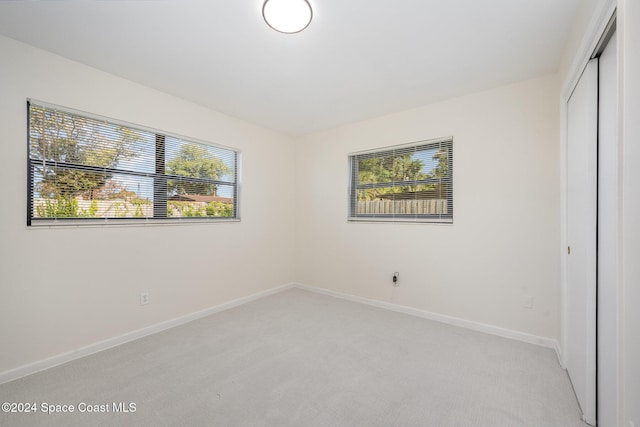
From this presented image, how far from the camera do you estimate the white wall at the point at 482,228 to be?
2471mm

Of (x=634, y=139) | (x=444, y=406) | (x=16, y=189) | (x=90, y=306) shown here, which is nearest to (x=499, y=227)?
(x=444, y=406)

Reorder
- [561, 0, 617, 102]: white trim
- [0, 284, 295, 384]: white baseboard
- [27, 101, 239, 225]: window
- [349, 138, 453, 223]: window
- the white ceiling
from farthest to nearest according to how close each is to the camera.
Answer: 1. [349, 138, 453, 223]: window
2. [27, 101, 239, 225]: window
3. [0, 284, 295, 384]: white baseboard
4. the white ceiling
5. [561, 0, 617, 102]: white trim

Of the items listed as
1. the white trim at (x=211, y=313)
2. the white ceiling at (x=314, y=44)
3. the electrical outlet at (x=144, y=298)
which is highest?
the white ceiling at (x=314, y=44)

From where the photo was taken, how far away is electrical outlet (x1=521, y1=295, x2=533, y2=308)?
2529 mm

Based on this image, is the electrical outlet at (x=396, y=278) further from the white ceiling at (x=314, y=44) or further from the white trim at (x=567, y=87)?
the white ceiling at (x=314, y=44)

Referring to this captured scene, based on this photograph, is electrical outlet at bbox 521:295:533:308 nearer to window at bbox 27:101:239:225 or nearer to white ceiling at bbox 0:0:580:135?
white ceiling at bbox 0:0:580:135

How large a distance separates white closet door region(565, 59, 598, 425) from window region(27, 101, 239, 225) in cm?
345

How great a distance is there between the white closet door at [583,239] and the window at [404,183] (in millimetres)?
1152

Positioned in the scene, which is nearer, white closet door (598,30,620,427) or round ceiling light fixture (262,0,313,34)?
white closet door (598,30,620,427)

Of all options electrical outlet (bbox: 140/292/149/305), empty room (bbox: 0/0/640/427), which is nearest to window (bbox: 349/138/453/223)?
empty room (bbox: 0/0/640/427)

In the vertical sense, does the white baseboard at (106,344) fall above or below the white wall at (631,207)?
below

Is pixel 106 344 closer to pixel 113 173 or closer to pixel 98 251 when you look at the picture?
pixel 98 251

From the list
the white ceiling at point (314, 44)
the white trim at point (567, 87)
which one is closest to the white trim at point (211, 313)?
the white trim at point (567, 87)

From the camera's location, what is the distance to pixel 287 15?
1.68 metres
